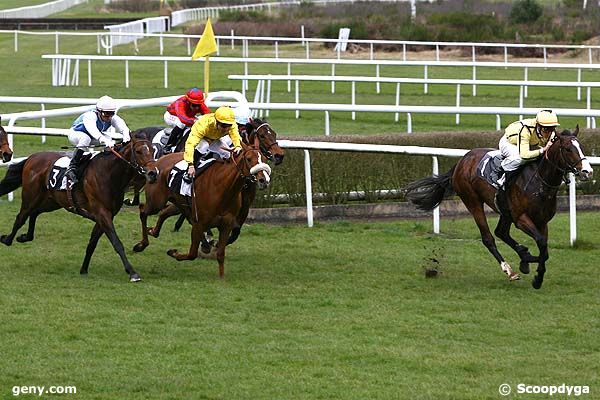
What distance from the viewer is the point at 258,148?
9.58 m

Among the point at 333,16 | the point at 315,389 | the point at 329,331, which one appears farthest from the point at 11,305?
the point at 333,16

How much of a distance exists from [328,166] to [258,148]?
2.80 m

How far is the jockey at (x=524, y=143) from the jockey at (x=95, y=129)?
2.76 meters

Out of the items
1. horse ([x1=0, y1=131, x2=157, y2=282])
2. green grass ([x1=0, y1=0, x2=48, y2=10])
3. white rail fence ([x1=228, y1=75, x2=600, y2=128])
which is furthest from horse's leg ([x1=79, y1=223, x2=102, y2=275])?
green grass ([x1=0, y1=0, x2=48, y2=10])

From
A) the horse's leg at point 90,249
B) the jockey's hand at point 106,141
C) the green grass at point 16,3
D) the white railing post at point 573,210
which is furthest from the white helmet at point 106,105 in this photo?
the green grass at point 16,3

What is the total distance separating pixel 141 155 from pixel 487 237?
263cm

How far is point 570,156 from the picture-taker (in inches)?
356

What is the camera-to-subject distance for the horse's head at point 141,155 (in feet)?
31.0

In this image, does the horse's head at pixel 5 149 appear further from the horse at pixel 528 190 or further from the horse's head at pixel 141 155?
the horse at pixel 528 190

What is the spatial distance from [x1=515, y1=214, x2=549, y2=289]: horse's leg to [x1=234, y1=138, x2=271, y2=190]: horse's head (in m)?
→ 1.83

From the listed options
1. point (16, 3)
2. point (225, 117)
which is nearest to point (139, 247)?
point (225, 117)

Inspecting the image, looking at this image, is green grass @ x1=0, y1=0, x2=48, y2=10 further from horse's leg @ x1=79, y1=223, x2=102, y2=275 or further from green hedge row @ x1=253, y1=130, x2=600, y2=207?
horse's leg @ x1=79, y1=223, x2=102, y2=275

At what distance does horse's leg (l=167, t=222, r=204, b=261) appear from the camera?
31.6 ft

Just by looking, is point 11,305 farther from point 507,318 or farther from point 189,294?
point 507,318
